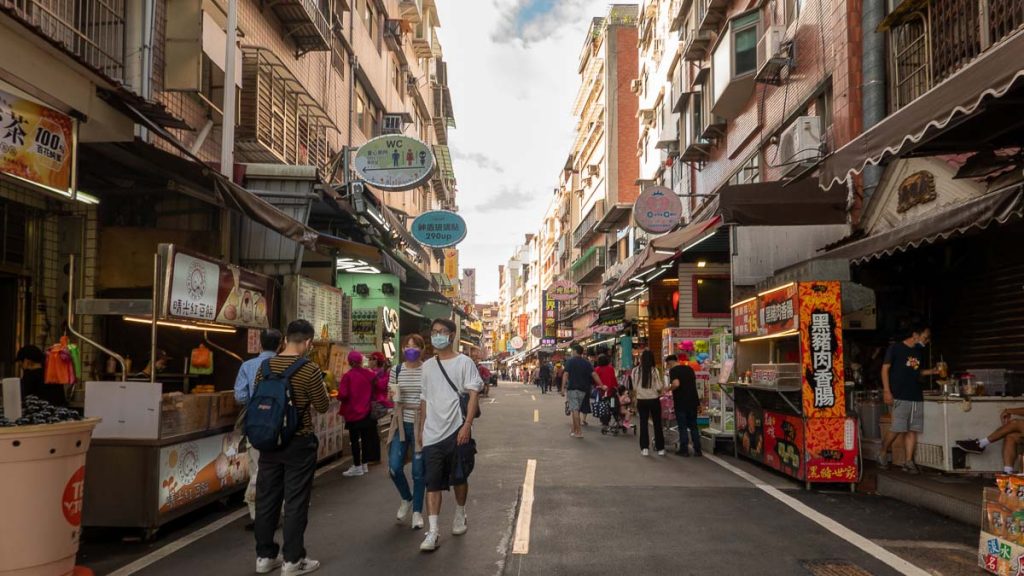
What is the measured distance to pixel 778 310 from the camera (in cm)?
1081

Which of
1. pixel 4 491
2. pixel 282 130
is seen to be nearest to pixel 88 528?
pixel 4 491

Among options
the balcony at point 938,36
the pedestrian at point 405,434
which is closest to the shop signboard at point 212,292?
the pedestrian at point 405,434

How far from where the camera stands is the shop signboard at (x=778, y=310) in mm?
10188

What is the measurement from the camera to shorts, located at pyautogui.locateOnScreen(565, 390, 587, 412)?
54.3ft

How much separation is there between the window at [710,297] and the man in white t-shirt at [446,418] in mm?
13157

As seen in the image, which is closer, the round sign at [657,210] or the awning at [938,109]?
the awning at [938,109]

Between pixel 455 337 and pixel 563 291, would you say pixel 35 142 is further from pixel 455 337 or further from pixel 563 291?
pixel 563 291

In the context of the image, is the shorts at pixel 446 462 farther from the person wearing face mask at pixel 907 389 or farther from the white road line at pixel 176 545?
the person wearing face mask at pixel 907 389

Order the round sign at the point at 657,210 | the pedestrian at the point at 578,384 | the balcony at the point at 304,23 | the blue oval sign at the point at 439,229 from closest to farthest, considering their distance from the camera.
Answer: the pedestrian at the point at 578,384, the balcony at the point at 304,23, the round sign at the point at 657,210, the blue oval sign at the point at 439,229

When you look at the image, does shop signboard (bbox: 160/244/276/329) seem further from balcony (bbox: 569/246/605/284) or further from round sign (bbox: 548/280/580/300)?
balcony (bbox: 569/246/605/284)

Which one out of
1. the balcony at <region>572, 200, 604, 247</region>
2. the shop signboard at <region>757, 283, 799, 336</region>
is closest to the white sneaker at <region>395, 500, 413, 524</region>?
the shop signboard at <region>757, 283, 799, 336</region>

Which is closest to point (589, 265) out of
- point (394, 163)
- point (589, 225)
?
point (589, 225)

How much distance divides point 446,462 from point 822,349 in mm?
5363

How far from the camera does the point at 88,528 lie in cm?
728
